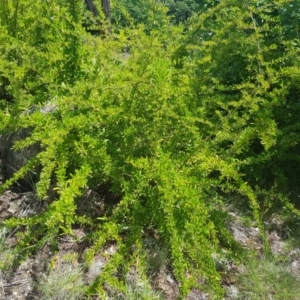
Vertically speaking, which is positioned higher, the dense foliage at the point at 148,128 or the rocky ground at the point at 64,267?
the dense foliage at the point at 148,128

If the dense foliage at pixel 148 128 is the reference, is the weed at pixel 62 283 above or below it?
below

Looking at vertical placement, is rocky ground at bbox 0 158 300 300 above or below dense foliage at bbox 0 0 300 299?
below

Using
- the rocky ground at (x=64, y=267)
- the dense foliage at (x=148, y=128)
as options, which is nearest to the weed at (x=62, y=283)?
the rocky ground at (x=64, y=267)

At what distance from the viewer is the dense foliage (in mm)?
1730

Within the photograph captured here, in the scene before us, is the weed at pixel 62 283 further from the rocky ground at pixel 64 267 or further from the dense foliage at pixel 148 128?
the dense foliage at pixel 148 128

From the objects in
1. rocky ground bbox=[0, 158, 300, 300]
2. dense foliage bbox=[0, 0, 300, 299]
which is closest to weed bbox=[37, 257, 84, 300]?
rocky ground bbox=[0, 158, 300, 300]

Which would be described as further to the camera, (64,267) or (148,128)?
(148,128)

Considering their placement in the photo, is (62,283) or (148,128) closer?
(62,283)

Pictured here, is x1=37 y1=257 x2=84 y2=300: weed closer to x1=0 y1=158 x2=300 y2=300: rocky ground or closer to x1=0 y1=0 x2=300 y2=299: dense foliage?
x1=0 y1=158 x2=300 y2=300: rocky ground

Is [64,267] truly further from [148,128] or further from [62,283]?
[148,128]

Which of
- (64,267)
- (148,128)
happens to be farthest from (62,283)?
(148,128)

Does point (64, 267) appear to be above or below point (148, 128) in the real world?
below

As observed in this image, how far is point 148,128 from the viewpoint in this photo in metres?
1.94

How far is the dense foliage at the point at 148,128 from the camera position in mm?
1730
